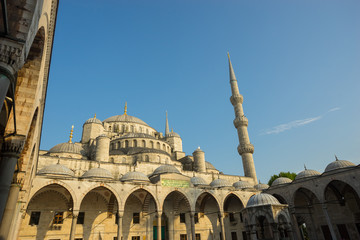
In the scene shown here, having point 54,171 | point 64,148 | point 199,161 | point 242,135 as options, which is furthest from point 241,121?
point 54,171

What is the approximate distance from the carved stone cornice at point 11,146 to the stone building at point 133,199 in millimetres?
9888

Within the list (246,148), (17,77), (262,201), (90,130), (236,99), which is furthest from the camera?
(236,99)

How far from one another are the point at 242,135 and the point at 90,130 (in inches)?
692

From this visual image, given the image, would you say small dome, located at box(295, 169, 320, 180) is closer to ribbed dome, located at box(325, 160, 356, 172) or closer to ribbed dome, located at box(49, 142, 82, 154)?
ribbed dome, located at box(325, 160, 356, 172)

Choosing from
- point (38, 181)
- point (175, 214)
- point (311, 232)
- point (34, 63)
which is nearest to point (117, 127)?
point (175, 214)

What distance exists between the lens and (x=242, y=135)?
28.3 meters

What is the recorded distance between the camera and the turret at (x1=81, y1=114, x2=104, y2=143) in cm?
2570

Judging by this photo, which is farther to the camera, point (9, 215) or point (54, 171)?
point (54, 171)

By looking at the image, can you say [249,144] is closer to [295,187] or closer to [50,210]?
[295,187]

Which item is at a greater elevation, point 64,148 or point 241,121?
point 241,121

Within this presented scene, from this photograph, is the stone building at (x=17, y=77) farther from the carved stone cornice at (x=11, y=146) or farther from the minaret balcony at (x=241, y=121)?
the minaret balcony at (x=241, y=121)

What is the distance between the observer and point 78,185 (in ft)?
48.3

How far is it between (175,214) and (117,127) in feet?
51.6

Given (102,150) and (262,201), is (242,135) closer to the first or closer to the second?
(102,150)
